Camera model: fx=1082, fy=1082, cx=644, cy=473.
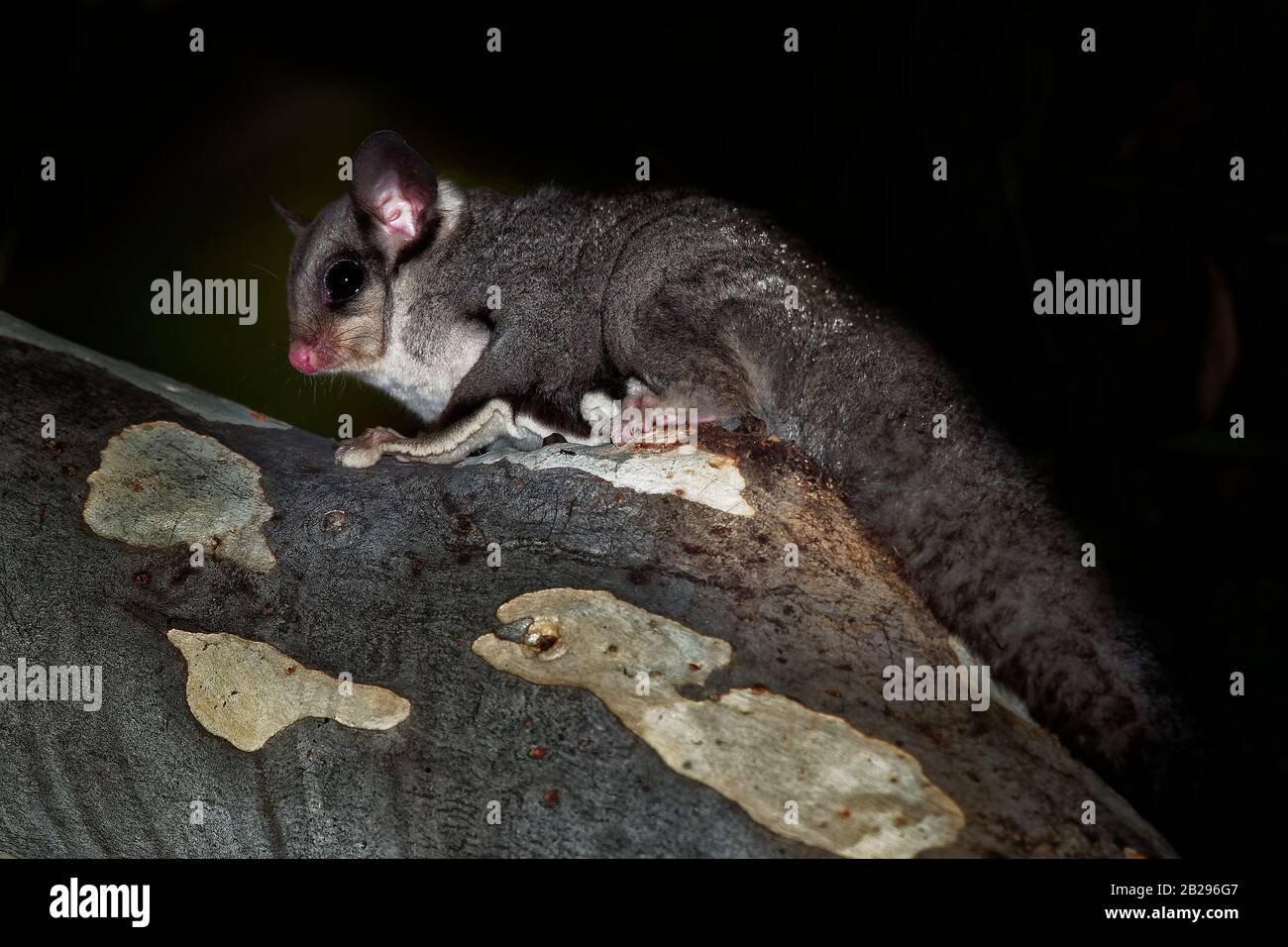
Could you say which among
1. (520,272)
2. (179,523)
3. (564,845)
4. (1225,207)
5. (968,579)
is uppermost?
(1225,207)

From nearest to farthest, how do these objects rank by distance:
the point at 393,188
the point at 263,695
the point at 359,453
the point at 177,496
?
the point at 263,695
the point at 177,496
the point at 359,453
the point at 393,188

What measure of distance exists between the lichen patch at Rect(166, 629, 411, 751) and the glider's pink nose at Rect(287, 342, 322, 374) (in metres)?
1.86

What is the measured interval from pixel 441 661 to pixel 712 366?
1.35 metres

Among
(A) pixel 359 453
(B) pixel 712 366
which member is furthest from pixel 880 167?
(A) pixel 359 453

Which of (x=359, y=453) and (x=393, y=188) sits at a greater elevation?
(x=393, y=188)

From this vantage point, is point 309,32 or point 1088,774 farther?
point 309,32

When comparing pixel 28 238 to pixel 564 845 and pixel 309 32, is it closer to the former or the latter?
pixel 309 32

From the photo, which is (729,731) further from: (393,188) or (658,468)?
(393,188)

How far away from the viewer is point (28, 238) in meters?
4.64

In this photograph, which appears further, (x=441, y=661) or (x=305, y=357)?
(x=305, y=357)

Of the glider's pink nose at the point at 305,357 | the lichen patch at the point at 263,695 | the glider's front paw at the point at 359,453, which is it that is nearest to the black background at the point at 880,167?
the glider's pink nose at the point at 305,357

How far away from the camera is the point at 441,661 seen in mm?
1862

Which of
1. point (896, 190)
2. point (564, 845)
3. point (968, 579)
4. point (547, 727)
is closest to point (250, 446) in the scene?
point (547, 727)

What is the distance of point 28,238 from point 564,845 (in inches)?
166
